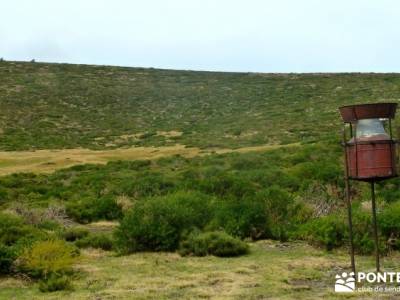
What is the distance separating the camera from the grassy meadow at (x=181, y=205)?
10.2 m

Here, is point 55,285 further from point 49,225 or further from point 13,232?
point 49,225

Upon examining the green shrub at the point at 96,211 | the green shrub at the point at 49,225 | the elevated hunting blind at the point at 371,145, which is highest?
the elevated hunting blind at the point at 371,145

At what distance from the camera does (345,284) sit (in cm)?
912

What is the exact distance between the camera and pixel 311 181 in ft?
65.2

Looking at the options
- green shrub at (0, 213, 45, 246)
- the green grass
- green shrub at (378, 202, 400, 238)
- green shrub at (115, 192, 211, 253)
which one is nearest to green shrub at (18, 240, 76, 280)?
the green grass

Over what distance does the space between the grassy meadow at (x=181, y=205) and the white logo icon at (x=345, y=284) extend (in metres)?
0.16

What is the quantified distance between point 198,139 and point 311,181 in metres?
23.7

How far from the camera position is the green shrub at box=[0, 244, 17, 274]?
1069 centimetres

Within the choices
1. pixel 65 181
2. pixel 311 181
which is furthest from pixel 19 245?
pixel 65 181

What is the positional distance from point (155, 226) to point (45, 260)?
2787 millimetres

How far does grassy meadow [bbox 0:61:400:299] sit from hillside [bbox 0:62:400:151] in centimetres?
28

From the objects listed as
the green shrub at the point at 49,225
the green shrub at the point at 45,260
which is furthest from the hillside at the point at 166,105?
the green shrub at the point at 45,260

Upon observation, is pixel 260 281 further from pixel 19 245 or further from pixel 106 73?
pixel 106 73

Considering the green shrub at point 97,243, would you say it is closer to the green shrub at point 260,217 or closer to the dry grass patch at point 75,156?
the green shrub at point 260,217
